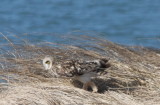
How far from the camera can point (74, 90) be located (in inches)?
185

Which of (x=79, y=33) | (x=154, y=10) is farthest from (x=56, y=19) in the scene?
(x=79, y=33)

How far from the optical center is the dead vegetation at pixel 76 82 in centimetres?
462

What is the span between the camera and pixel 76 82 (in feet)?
16.1

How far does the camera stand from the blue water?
1784cm

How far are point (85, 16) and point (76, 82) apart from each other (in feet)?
49.8

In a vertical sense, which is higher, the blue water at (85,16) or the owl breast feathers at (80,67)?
the owl breast feathers at (80,67)

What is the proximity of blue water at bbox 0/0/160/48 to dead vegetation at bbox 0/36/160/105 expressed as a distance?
11.3 m

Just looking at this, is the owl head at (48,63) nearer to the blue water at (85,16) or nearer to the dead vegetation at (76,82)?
the dead vegetation at (76,82)

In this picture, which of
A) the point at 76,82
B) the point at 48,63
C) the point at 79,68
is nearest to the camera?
the point at 79,68

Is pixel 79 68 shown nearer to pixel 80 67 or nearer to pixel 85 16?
pixel 80 67

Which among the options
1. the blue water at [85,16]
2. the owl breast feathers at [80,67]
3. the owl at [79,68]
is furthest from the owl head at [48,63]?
the blue water at [85,16]

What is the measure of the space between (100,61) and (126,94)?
1.22ft

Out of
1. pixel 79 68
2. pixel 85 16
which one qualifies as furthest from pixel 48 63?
pixel 85 16

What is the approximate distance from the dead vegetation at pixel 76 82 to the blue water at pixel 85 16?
37.1ft
